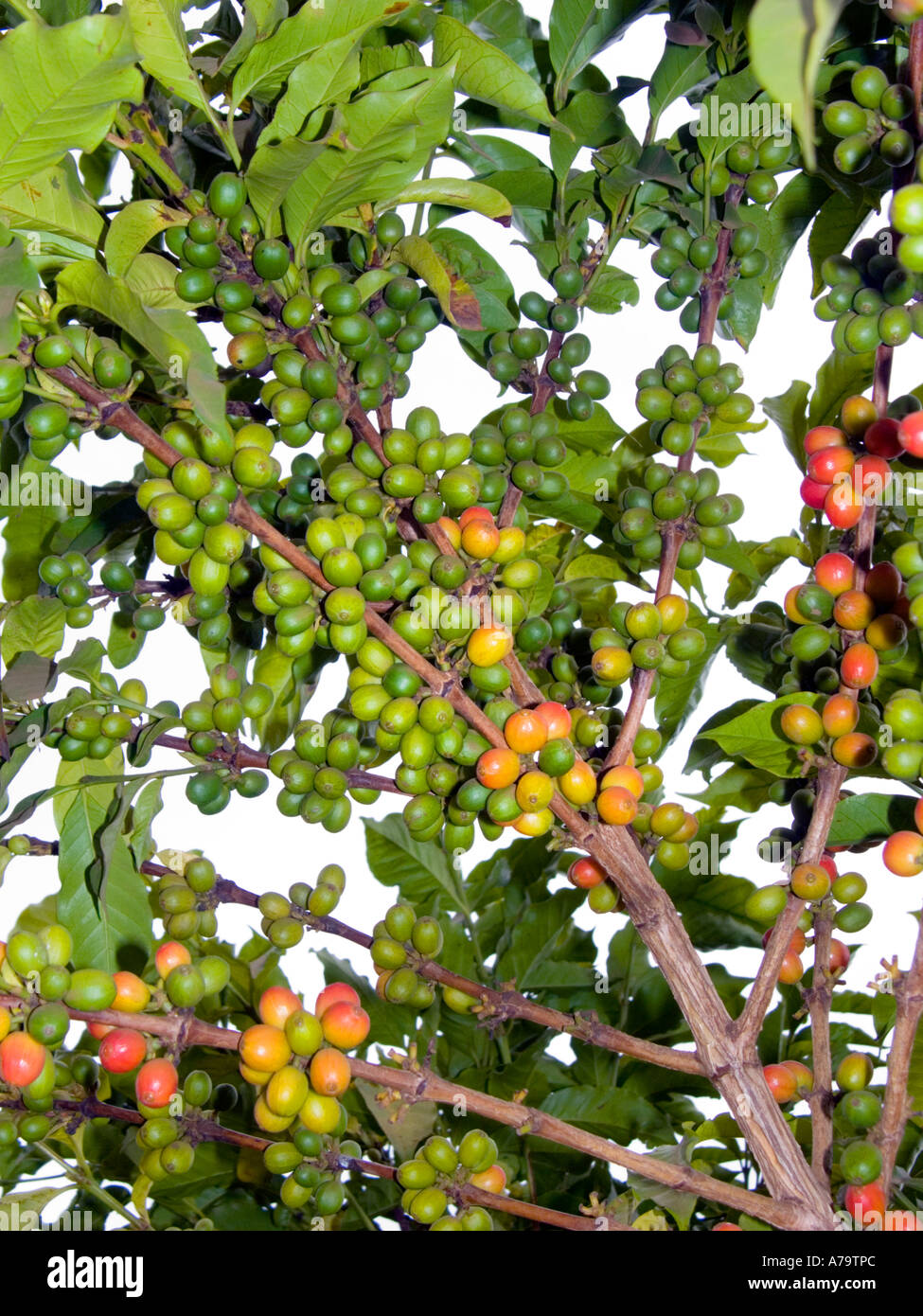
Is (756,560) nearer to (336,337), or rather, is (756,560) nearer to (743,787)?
(743,787)

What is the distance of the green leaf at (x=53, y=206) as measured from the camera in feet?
2.96

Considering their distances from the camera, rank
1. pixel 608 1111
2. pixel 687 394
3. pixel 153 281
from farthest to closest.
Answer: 1. pixel 608 1111
2. pixel 687 394
3. pixel 153 281

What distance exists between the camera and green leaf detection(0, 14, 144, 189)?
75 centimetres

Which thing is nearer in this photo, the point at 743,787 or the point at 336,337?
the point at 336,337

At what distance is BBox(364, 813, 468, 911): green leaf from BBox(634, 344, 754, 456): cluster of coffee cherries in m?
0.65

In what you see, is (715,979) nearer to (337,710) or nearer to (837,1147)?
(837,1147)

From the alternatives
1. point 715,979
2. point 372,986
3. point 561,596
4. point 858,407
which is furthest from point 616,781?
point 372,986

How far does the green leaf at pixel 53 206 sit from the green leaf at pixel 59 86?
0.07 m

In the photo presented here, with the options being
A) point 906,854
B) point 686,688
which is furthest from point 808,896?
point 686,688

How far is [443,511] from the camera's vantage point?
108cm

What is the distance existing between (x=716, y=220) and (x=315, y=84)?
1.37ft

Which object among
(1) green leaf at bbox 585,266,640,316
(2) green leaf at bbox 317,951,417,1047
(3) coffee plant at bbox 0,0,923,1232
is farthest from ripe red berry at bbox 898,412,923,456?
(2) green leaf at bbox 317,951,417,1047

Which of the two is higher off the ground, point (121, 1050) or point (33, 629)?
point (33, 629)

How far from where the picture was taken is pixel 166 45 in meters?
0.88
